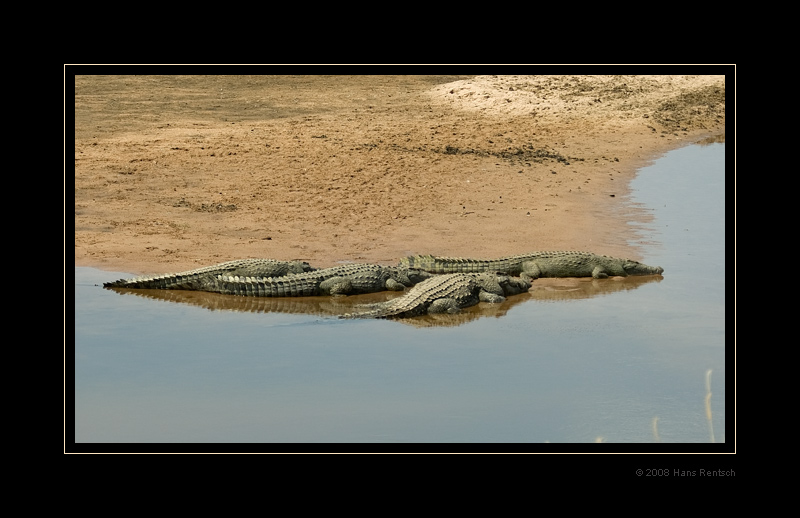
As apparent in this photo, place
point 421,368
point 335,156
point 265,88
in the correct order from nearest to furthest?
point 421,368 → point 335,156 → point 265,88

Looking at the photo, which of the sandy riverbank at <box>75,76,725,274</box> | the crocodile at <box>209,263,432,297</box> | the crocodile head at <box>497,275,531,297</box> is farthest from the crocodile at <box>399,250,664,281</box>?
the crocodile at <box>209,263,432,297</box>

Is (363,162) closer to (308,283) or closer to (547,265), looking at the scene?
(547,265)

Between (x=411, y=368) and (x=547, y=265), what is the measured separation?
3.64 meters

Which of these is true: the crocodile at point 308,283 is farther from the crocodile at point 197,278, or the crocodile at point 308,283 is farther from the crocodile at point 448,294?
the crocodile at point 448,294

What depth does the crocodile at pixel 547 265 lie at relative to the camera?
11016 mm

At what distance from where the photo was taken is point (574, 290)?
10.6 m

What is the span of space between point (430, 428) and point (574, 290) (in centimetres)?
435

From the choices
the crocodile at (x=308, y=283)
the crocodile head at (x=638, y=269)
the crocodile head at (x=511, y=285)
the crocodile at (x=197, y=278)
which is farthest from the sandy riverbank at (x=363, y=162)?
the crocodile head at (x=511, y=285)

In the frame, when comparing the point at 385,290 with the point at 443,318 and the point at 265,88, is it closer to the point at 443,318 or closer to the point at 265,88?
the point at 443,318

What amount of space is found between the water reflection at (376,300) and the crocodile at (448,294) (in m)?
0.08

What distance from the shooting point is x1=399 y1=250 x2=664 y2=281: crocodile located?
434 inches
